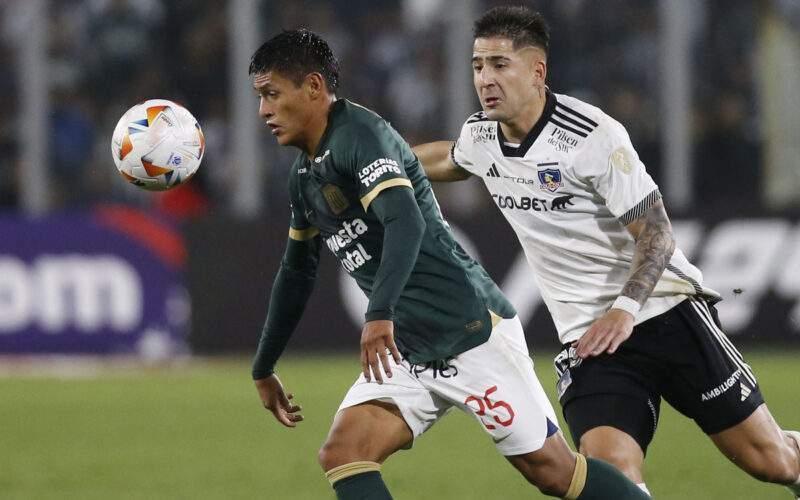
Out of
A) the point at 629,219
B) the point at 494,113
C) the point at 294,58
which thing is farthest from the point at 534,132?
the point at 294,58

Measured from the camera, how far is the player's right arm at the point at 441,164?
5.64 meters

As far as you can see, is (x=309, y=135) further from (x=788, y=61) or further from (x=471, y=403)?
(x=788, y=61)

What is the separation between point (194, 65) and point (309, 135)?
30.6 feet

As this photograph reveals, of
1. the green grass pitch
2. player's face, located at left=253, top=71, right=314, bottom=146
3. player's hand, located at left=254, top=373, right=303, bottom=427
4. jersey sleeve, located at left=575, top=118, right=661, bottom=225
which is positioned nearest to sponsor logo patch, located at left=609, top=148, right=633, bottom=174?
jersey sleeve, located at left=575, top=118, right=661, bottom=225

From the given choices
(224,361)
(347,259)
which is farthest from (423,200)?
(224,361)

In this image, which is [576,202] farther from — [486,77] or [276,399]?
[276,399]

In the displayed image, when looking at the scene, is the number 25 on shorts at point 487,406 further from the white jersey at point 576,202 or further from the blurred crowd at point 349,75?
the blurred crowd at point 349,75

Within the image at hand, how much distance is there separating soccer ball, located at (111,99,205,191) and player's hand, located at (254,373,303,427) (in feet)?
2.72

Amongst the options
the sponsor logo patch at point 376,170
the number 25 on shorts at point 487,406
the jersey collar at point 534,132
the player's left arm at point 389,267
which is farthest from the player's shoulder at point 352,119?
the number 25 on shorts at point 487,406

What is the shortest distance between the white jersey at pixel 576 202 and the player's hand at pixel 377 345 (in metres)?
1.15

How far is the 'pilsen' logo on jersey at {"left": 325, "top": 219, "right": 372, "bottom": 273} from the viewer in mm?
4688

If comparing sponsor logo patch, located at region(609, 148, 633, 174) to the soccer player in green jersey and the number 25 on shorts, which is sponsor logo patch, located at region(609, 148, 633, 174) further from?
the number 25 on shorts

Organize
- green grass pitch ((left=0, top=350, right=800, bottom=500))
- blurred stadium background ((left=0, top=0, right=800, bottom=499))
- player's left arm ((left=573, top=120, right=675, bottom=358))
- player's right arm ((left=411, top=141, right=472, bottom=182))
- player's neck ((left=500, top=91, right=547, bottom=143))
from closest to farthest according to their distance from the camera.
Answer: player's left arm ((left=573, top=120, right=675, bottom=358)), player's neck ((left=500, top=91, right=547, bottom=143)), player's right arm ((left=411, top=141, right=472, bottom=182)), green grass pitch ((left=0, top=350, right=800, bottom=500)), blurred stadium background ((left=0, top=0, right=800, bottom=499))

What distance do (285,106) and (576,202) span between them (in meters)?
1.22
